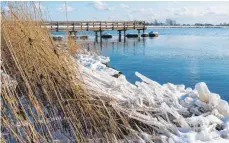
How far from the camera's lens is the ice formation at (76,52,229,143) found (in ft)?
10.2

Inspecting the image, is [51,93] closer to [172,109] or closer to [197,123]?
[172,109]

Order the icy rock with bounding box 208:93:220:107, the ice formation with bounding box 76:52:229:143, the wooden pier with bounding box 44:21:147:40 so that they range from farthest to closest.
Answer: the wooden pier with bounding box 44:21:147:40 < the icy rock with bounding box 208:93:220:107 < the ice formation with bounding box 76:52:229:143

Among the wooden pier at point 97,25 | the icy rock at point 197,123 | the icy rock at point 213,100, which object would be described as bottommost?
the wooden pier at point 97,25

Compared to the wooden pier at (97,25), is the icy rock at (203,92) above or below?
above

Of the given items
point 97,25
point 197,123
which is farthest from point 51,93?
point 97,25

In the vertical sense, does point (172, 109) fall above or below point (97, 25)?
above

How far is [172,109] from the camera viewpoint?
3.37 metres

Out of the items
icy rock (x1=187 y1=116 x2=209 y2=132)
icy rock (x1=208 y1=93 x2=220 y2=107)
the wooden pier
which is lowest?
the wooden pier

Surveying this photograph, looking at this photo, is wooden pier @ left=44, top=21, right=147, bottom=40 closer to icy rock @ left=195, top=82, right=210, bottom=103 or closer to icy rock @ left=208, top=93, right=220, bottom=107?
icy rock @ left=195, top=82, right=210, bottom=103

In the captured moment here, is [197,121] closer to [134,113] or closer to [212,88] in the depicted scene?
→ [134,113]

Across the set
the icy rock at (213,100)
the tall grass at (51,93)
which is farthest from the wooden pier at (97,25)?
the icy rock at (213,100)

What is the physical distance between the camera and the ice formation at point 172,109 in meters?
3.10

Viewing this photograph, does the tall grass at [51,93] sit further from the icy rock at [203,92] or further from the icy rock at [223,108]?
the icy rock at [223,108]

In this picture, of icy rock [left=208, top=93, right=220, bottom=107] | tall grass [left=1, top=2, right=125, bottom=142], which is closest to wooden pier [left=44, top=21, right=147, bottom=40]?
tall grass [left=1, top=2, right=125, bottom=142]
